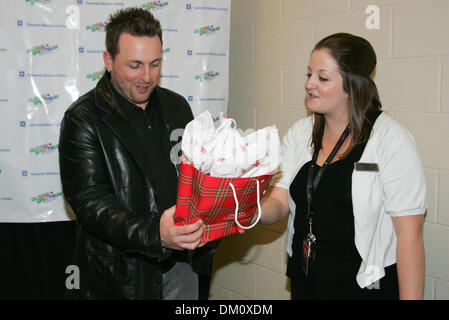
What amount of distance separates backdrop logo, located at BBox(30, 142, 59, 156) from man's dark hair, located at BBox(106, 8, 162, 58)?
0.85 metres

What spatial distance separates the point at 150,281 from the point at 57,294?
1.27m

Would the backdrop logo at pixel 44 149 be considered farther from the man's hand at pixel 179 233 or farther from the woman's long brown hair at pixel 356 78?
the woman's long brown hair at pixel 356 78

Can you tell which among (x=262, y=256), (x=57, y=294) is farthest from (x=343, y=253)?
(x=57, y=294)

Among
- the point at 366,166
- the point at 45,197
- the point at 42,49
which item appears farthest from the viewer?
the point at 45,197

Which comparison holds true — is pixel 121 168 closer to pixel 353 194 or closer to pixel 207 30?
pixel 353 194

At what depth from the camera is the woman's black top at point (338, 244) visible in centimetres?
182

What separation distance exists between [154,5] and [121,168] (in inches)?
47.9

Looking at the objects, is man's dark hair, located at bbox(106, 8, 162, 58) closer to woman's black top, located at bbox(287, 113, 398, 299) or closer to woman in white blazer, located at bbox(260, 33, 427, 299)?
woman in white blazer, located at bbox(260, 33, 427, 299)

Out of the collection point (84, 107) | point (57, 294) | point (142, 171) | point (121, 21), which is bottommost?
point (57, 294)

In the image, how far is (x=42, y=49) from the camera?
2516mm

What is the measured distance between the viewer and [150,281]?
1.99 meters

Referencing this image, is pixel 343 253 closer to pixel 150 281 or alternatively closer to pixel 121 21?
pixel 150 281

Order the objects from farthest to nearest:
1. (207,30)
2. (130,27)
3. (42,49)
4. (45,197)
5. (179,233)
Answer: (207,30) → (45,197) → (42,49) → (130,27) → (179,233)

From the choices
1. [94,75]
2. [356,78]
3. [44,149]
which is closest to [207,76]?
[94,75]
